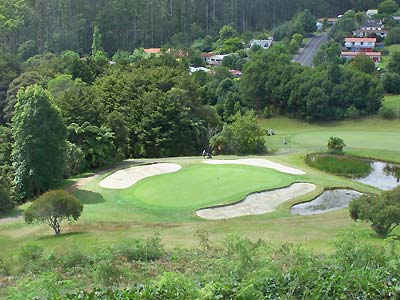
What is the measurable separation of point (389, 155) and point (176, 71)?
20.2 metres

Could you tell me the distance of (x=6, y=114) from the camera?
58812 millimetres

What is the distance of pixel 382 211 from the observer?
70.2 ft

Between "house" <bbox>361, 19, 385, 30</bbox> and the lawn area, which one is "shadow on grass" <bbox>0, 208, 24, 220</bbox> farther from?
"house" <bbox>361, 19, 385, 30</bbox>

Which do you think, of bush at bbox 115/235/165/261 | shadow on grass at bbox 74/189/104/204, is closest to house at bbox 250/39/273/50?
shadow on grass at bbox 74/189/104/204

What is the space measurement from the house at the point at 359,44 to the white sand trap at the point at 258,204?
72.7 metres

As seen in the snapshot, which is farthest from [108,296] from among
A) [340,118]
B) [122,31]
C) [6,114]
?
[122,31]

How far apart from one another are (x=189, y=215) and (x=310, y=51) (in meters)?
78.8

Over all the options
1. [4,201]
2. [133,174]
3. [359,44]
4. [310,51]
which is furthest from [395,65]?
[4,201]

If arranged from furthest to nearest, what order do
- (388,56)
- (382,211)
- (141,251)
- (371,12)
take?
(371,12) → (388,56) → (382,211) → (141,251)

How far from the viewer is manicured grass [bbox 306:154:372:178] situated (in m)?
40.0

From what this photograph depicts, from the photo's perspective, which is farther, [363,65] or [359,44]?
[359,44]

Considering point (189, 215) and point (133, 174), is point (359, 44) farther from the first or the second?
point (189, 215)

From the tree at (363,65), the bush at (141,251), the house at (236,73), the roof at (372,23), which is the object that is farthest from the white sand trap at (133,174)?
the roof at (372,23)

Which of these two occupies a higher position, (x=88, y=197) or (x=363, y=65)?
(x=363, y=65)
